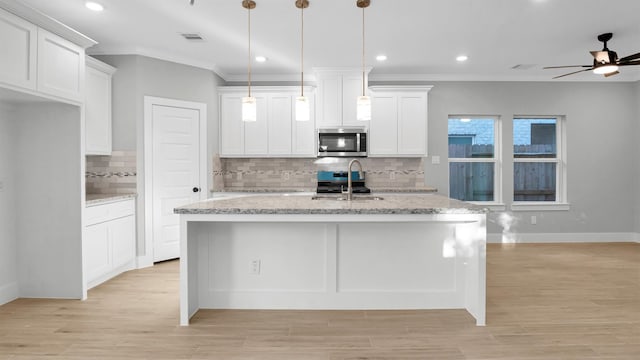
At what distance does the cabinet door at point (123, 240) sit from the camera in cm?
397

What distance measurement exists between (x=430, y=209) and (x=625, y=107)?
17.0 ft

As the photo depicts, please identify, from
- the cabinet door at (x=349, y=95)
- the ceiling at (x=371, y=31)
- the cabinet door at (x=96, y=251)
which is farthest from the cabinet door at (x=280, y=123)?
the cabinet door at (x=96, y=251)

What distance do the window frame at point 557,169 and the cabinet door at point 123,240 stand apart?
5.25m

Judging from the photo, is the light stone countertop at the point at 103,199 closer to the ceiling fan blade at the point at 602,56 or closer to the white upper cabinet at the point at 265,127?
the white upper cabinet at the point at 265,127

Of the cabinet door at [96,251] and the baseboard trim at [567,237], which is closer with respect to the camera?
the cabinet door at [96,251]

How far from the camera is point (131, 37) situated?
4102mm

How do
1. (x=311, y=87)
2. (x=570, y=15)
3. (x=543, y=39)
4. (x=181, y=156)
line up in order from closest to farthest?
(x=570, y=15)
(x=543, y=39)
(x=181, y=156)
(x=311, y=87)

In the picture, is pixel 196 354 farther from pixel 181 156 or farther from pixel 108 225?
pixel 181 156

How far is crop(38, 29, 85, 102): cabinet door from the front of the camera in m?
2.90

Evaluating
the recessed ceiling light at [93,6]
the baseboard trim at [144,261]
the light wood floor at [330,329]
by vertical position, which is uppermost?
the recessed ceiling light at [93,6]

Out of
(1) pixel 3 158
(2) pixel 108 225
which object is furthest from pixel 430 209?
(1) pixel 3 158

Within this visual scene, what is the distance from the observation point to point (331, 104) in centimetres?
527

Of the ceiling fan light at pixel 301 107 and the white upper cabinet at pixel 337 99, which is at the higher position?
the white upper cabinet at pixel 337 99

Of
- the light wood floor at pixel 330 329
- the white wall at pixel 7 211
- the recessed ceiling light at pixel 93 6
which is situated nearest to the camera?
the light wood floor at pixel 330 329
